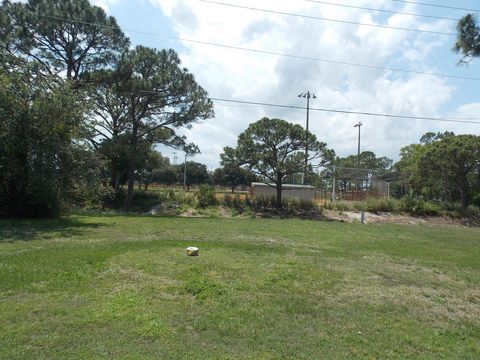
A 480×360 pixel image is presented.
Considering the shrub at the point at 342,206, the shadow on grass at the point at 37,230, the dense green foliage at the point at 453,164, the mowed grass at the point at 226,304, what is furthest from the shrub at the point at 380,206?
the shadow on grass at the point at 37,230

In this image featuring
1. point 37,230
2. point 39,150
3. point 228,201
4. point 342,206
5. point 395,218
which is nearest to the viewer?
point 37,230

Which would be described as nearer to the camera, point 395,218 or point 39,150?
Answer: point 39,150

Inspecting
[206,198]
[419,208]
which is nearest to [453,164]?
[419,208]

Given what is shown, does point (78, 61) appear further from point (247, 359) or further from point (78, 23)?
point (247, 359)

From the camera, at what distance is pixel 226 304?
16.9 ft

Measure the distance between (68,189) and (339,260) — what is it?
445 inches

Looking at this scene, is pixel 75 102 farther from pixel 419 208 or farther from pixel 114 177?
pixel 419 208

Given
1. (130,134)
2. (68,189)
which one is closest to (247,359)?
(68,189)

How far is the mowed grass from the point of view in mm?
3955

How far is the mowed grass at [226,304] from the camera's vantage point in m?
3.96

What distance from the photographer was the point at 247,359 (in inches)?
146

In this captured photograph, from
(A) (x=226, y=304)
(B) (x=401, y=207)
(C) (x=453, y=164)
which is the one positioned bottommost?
(A) (x=226, y=304)

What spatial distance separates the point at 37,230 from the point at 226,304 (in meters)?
8.52

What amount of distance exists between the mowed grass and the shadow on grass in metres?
0.90
